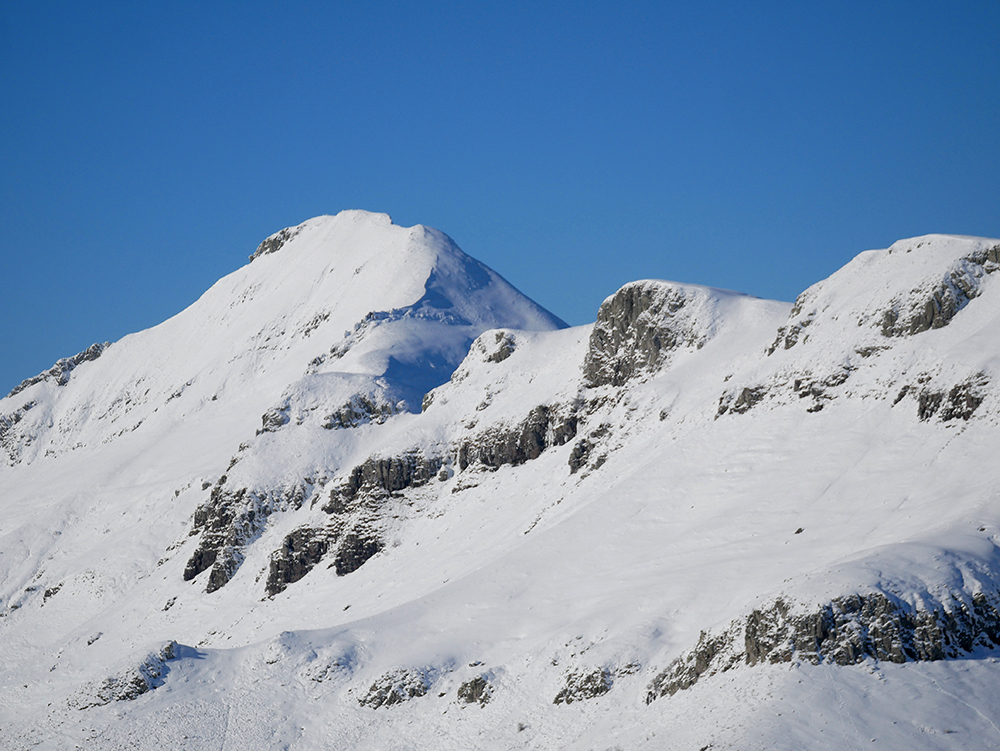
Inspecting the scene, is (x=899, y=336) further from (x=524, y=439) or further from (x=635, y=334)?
(x=524, y=439)

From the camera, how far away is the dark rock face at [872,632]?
135 ft

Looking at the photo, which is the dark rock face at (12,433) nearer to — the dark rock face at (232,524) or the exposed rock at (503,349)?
the dark rock face at (232,524)

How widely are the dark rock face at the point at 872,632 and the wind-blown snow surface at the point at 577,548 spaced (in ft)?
0.40

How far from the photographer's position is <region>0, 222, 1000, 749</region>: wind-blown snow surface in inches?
1672

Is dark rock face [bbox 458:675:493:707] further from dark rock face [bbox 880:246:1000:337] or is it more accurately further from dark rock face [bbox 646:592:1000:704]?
dark rock face [bbox 880:246:1000:337]

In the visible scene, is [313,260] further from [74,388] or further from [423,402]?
[423,402]

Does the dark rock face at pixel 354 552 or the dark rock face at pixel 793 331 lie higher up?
the dark rock face at pixel 793 331

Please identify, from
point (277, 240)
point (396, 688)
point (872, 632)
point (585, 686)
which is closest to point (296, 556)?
point (396, 688)

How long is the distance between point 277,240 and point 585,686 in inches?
6291

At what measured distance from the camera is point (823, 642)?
138 feet

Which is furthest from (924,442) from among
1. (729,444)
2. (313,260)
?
(313,260)

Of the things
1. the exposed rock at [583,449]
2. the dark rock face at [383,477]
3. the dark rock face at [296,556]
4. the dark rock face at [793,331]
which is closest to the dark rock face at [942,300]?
the dark rock face at [793,331]

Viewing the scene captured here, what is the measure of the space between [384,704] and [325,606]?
2547cm

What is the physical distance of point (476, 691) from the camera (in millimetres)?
53062
